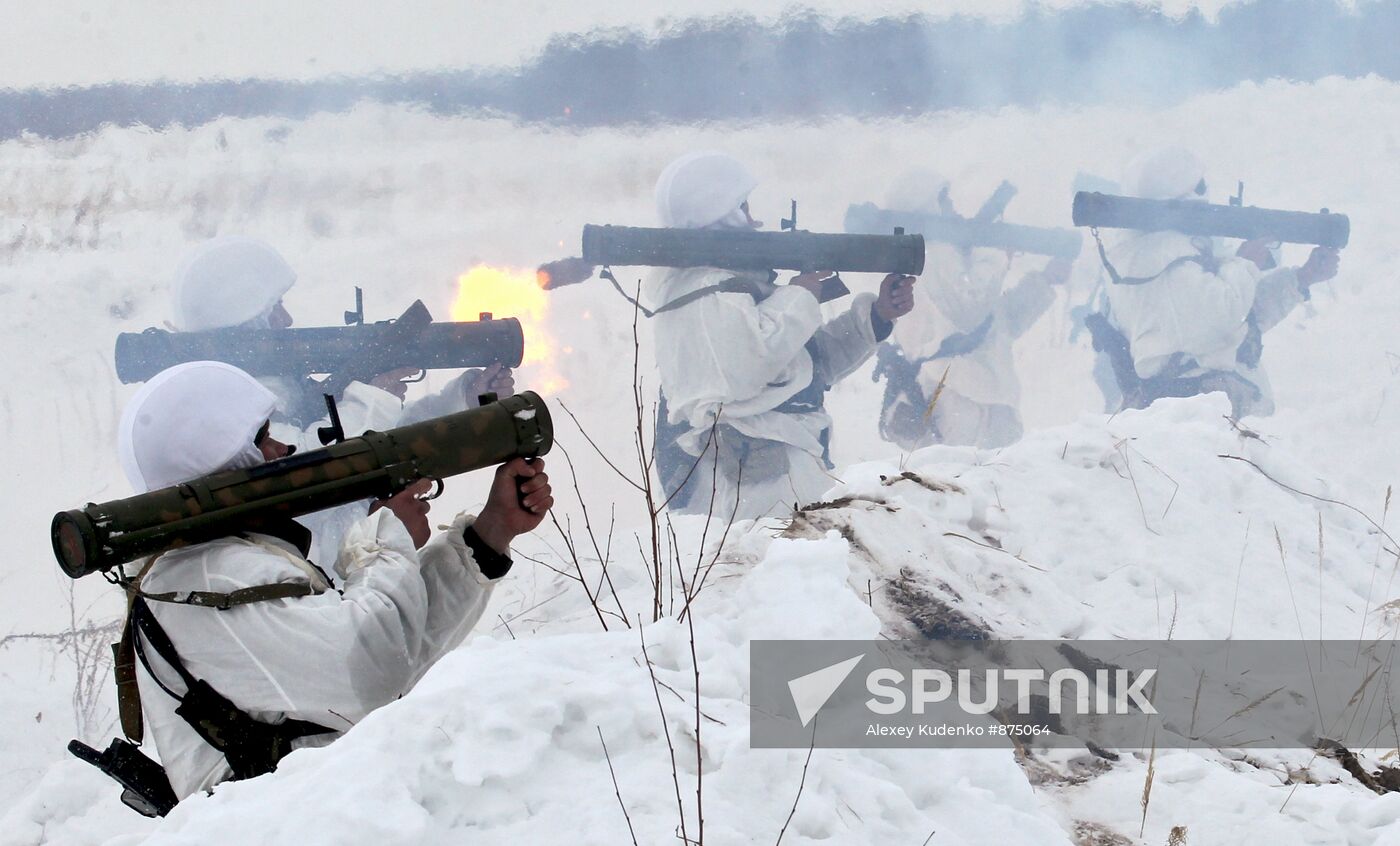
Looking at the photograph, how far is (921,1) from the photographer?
11.6m

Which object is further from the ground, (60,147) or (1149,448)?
(60,147)

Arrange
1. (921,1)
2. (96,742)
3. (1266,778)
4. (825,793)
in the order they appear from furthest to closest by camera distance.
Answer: (921,1)
(96,742)
(1266,778)
(825,793)

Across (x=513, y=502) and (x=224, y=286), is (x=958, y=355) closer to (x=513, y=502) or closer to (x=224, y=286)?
(x=224, y=286)

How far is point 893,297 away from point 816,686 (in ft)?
12.5

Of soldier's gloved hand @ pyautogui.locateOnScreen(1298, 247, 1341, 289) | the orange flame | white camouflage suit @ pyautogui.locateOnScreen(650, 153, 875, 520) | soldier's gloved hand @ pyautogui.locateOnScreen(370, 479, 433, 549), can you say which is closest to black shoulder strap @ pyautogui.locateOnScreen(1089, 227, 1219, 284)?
soldier's gloved hand @ pyautogui.locateOnScreen(1298, 247, 1341, 289)

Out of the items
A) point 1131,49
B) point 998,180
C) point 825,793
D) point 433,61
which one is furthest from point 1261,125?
point 825,793

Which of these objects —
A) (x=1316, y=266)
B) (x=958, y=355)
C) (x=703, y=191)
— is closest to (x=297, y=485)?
(x=703, y=191)

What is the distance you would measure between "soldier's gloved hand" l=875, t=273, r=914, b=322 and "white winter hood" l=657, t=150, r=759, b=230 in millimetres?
717

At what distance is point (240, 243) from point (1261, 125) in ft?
34.0

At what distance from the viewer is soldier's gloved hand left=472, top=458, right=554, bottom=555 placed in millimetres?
2107

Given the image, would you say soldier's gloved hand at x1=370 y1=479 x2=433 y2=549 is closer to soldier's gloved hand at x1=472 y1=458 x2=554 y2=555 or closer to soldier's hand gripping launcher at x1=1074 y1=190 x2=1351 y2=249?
soldier's gloved hand at x1=472 y1=458 x2=554 y2=555

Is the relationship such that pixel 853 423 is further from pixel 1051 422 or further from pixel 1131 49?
pixel 1131 49

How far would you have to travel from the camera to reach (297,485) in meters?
1.88

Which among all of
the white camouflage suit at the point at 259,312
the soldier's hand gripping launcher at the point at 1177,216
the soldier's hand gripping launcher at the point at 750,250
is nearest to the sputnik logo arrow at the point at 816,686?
the white camouflage suit at the point at 259,312
